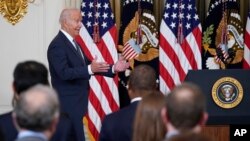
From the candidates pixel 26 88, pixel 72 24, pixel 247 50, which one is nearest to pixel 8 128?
pixel 26 88

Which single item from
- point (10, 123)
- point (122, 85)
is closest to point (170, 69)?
point (122, 85)

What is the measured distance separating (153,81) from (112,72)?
6.45 feet

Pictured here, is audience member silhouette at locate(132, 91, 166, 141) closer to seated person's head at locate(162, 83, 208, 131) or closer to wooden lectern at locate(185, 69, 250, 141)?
seated person's head at locate(162, 83, 208, 131)

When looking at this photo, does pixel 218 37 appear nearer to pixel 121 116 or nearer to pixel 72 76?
pixel 72 76

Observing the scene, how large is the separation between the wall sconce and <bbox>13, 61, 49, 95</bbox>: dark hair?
3.87 meters

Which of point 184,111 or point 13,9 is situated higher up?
point 13,9

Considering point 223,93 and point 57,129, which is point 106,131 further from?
point 223,93

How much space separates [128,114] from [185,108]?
3.14 ft

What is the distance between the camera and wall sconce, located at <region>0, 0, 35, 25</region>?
683 cm

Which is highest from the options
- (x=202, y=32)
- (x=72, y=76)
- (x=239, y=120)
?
(x=202, y=32)

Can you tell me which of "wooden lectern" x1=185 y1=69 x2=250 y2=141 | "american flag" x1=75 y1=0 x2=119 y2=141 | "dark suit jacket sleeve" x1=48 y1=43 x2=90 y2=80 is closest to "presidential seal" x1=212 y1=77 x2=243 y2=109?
"wooden lectern" x1=185 y1=69 x2=250 y2=141

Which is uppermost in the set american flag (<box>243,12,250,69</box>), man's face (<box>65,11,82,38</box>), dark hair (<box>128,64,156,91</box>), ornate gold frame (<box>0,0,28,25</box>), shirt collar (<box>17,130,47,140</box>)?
ornate gold frame (<box>0,0,28,25</box>)

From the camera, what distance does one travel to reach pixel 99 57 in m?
6.85

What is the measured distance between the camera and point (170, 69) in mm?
6914
